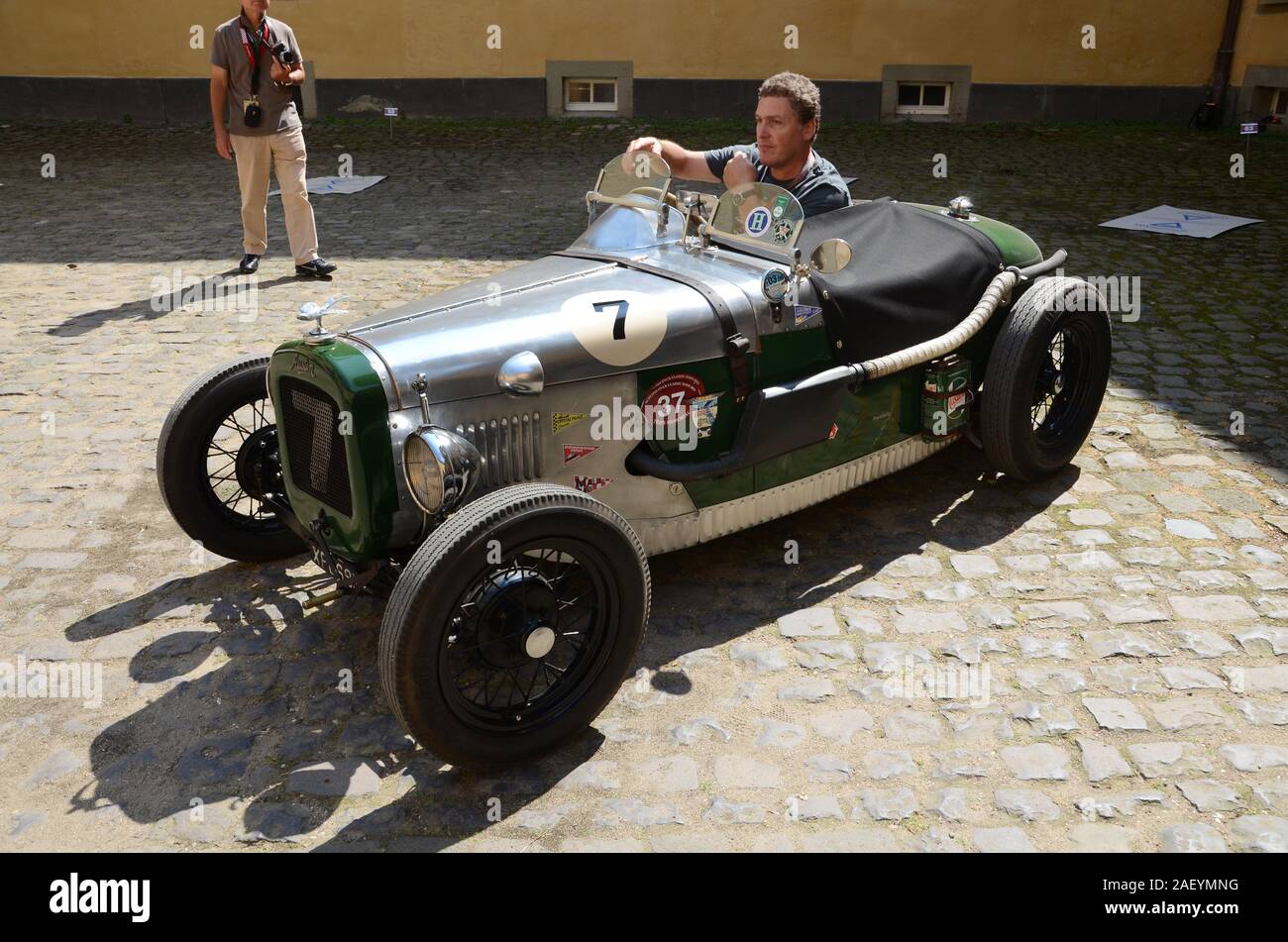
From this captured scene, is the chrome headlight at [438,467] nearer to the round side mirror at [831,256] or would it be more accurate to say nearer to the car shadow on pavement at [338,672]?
the car shadow on pavement at [338,672]

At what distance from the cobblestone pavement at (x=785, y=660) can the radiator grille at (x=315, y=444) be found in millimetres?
596

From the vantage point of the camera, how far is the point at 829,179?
4945 millimetres

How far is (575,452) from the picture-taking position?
3832mm

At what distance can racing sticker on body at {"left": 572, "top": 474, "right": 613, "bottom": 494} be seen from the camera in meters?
3.87

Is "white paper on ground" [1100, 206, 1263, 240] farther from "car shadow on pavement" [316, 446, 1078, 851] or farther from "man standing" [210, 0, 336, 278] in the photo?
"man standing" [210, 0, 336, 278]

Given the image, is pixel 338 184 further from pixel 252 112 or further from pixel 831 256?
pixel 831 256

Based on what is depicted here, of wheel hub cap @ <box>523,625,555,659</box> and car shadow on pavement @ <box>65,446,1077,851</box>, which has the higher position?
wheel hub cap @ <box>523,625,555,659</box>

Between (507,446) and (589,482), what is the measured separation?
354 millimetres

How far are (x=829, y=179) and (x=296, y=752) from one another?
319 cm

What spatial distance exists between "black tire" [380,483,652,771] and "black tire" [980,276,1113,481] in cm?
213

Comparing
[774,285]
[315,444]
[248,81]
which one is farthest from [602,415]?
[248,81]

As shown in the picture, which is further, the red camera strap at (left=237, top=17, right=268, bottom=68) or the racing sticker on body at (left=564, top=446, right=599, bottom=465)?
the red camera strap at (left=237, top=17, right=268, bottom=68)

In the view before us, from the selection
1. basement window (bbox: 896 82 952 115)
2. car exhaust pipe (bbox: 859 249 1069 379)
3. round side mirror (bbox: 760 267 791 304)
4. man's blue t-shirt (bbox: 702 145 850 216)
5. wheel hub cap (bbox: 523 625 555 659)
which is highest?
basement window (bbox: 896 82 952 115)

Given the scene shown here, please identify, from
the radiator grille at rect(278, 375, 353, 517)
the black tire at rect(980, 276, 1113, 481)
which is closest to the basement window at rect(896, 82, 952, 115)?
the black tire at rect(980, 276, 1113, 481)
